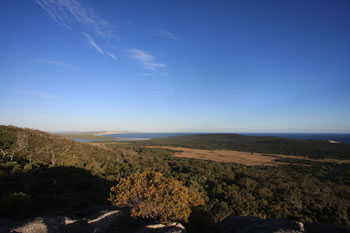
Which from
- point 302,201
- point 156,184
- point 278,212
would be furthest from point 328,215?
point 156,184

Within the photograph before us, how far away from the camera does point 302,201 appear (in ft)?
54.2

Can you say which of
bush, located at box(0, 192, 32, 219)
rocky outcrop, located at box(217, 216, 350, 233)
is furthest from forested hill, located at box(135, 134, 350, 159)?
bush, located at box(0, 192, 32, 219)

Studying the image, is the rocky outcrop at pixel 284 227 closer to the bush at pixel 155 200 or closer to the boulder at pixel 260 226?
the boulder at pixel 260 226

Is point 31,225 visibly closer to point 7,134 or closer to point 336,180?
Result: point 7,134

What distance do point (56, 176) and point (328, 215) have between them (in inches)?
1015

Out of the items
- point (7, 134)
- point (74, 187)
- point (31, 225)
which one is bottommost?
point (74, 187)

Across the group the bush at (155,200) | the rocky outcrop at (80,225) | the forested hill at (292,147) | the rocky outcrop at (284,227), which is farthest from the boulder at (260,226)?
the forested hill at (292,147)

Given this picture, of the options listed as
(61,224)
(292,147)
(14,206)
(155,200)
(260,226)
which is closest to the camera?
(260,226)

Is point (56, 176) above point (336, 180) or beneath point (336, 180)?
above

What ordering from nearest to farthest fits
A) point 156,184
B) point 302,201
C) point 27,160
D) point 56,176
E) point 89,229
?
point 89,229, point 156,184, point 56,176, point 302,201, point 27,160

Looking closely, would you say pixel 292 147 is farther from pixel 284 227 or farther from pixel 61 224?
pixel 61 224

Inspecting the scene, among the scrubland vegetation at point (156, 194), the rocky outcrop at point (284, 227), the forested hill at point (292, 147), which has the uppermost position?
the rocky outcrop at point (284, 227)

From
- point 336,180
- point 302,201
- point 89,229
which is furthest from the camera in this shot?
point 336,180

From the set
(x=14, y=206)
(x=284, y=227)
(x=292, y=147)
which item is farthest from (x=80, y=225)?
(x=292, y=147)
